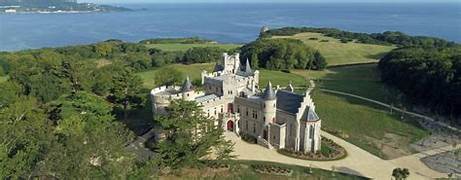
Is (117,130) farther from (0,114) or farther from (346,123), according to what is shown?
(346,123)

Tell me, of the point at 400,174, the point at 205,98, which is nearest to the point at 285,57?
the point at 205,98

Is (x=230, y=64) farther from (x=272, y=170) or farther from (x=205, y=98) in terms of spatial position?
(x=272, y=170)

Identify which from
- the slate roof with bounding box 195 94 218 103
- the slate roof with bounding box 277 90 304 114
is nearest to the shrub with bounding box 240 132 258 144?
the slate roof with bounding box 277 90 304 114

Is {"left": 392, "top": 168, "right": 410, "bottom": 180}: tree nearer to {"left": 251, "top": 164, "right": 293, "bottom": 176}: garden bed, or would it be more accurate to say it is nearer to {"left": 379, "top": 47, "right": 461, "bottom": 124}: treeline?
{"left": 251, "top": 164, "right": 293, "bottom": 176}: garden bed

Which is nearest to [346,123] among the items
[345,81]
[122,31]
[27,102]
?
[345,81]

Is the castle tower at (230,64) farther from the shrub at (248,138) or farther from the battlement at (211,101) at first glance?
the shrub at (248,138)

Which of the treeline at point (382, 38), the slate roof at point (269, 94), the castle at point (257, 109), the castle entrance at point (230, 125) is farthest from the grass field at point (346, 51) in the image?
the slate roof at point (269, 94)
